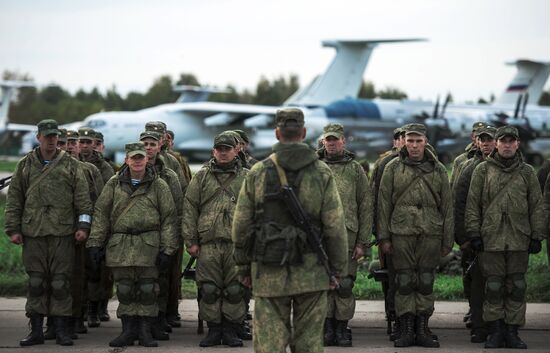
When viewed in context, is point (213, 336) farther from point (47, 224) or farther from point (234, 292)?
point (47, 224)

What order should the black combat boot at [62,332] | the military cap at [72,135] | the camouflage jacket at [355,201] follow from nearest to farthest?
the black combat boot at [62,332]
the camouflage jacket at [355,201]
the military cap at [72,135]

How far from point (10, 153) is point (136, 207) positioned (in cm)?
5382

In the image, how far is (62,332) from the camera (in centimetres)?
942

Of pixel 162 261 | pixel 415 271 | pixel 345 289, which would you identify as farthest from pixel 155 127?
pixel 415 271

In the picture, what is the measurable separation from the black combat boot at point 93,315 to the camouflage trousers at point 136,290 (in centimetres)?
127

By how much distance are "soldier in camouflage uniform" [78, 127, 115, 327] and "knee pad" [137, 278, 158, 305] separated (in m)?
1.36

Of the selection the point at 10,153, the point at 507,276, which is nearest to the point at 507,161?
the point at 507,276

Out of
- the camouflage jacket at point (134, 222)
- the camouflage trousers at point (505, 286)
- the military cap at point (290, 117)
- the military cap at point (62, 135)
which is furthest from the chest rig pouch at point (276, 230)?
the military cap at point (62, 135)

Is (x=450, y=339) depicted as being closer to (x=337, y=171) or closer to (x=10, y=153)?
(x=337, y=171)

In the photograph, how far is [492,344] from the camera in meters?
9.20

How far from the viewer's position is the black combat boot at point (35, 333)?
927 cm

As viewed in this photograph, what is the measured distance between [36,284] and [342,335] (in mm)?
2866

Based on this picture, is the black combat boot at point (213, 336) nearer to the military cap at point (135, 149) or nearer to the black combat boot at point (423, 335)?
the military cap at point (135, 149)

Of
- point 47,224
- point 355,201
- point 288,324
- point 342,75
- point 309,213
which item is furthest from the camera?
point 342,75
